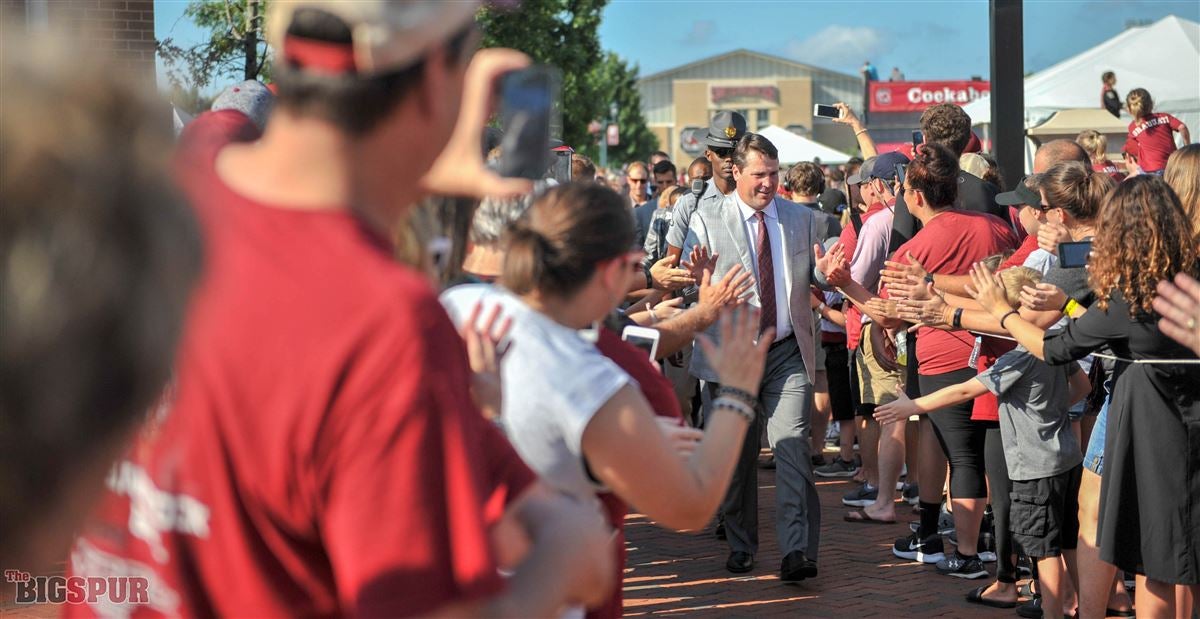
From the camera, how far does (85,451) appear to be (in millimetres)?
840

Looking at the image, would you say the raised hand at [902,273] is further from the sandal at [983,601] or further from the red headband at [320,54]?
the red headband at [320,54]

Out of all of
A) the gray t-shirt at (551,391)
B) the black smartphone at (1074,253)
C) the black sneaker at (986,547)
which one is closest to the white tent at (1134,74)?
the black sneaker at (986,547)

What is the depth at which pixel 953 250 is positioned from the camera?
6.49m

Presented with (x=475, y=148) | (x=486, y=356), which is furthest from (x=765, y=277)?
(x=475, y=148)

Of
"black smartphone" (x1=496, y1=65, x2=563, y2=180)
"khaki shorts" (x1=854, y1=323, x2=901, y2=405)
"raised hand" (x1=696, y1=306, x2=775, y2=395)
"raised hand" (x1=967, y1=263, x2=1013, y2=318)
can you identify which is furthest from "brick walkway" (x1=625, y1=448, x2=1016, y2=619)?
"black smartphone" (x1=496, y1=65, x2=563, y2=180)

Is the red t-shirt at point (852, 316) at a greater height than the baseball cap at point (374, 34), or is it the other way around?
the baseball cap at point (374, 34)

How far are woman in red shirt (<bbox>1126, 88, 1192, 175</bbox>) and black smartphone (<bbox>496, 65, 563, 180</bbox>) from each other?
10871mm

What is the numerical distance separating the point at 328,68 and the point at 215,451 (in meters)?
0.43

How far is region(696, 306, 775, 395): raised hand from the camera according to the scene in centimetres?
267

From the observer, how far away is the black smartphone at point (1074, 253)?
4.74 metres

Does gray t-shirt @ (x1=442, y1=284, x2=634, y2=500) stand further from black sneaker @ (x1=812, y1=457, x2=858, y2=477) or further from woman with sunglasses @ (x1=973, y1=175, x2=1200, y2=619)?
black sneaker @ (x1=812, y1=457, x2=858, y2=477)

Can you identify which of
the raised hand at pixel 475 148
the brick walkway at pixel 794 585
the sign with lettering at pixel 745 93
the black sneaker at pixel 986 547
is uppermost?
the sign with lettering at pixel 745 93

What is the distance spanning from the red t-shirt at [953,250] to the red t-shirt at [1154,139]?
579 centimetres

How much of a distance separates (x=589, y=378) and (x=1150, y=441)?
10.2 feet
